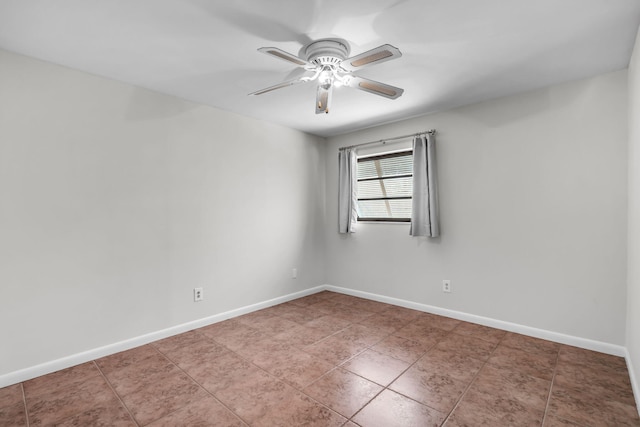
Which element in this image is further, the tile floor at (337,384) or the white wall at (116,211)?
the white wall at (116,211)

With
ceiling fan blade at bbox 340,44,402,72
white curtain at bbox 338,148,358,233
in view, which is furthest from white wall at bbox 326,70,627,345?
ceiling fan blade at bbox 340,44,402,72

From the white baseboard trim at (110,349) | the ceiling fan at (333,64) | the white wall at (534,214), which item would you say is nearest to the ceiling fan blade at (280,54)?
the ceiling fan at (333,64)

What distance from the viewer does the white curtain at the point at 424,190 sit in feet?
11.3

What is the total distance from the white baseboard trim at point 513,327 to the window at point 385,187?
1024mm

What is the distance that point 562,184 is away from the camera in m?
2.73

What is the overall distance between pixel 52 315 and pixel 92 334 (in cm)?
32

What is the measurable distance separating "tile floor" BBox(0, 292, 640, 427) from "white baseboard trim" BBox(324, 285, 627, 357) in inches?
3.4

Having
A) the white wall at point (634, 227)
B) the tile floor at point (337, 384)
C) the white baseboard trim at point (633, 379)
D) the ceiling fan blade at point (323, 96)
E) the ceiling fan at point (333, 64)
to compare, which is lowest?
the tile floor at point (337, 384)

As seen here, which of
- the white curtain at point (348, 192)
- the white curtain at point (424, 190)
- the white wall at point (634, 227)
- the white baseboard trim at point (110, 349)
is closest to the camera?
the white wall at point (634, 227)

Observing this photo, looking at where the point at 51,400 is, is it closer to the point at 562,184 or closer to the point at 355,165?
the point at 355,165

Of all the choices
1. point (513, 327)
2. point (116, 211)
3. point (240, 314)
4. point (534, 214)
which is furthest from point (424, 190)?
point (116, 211)

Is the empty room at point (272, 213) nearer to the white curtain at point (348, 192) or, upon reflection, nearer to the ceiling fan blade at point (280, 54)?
the ceiling fan blade at point (280, 54)

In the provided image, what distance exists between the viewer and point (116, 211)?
264cm

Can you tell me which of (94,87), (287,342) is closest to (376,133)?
(287,342)
